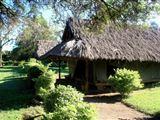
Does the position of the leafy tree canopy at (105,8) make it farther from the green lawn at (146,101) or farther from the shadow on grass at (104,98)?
the shadow on grass at (104,98)

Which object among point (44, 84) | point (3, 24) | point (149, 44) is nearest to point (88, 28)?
point (3, 24)

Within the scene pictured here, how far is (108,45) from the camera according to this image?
76.3 ft

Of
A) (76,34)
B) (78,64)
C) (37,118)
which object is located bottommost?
(37,118)

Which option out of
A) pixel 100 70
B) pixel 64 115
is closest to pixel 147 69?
pixel 100 70

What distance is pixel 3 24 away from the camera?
448 inches

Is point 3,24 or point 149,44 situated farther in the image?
point 149,44

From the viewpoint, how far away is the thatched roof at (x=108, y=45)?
2197 cm

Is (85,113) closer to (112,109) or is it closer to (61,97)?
(61,97)

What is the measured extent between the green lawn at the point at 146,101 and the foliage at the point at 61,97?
5415mm

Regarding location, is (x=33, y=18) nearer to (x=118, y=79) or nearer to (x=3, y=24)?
(x=3, y=24)

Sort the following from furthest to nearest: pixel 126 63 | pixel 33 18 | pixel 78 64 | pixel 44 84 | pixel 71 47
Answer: pixel 78 64 < pixel 126 63 < pixel 71 47 < pixel 44 84 < pixel 33 18

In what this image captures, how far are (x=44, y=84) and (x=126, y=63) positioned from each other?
7669 millimetres

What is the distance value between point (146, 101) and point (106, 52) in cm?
482

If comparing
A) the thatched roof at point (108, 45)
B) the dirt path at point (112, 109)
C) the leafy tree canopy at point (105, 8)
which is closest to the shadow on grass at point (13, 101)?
the dirt path at point (112, 109)
